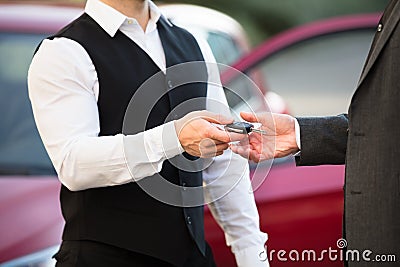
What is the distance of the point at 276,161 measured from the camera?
14.3 ft

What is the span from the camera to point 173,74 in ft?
9.55

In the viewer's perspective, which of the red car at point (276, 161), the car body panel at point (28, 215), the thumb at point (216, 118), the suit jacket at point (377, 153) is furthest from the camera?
the red car at point (276, 161)

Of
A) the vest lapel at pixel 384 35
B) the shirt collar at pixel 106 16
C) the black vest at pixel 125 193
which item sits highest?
the shirt collar at pixel 106 16

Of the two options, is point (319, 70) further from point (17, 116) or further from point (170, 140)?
point (170, 140)

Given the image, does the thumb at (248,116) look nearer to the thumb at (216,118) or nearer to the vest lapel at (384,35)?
the thumb at (216,118)

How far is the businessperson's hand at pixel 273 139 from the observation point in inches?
110

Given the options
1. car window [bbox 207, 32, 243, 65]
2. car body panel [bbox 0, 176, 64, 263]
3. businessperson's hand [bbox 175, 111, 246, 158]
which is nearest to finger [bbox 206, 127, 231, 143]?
businessperson's hand [bbox 175, 111, 246, 158]

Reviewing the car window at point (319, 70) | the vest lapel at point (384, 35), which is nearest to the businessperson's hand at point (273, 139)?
the vest lapel at point (384, 35)

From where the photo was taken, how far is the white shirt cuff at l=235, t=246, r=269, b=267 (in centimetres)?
304

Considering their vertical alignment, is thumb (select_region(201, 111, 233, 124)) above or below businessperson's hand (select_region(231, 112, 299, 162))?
above

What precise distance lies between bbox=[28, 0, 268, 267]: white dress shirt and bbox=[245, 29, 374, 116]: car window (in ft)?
5.56

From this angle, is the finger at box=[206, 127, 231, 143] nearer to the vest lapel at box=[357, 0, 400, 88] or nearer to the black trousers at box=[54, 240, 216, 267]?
the vest lapel at box=[357, 0, 400, 88]

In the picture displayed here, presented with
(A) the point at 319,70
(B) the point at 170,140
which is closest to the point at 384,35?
(B) the point at 170,140

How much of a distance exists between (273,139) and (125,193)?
45cm
